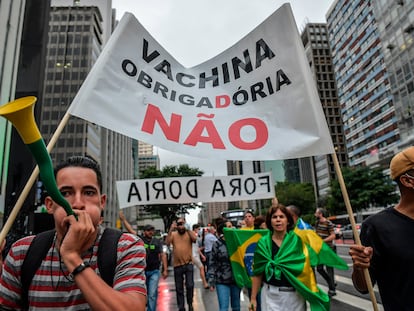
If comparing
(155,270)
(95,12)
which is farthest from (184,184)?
(95,12)

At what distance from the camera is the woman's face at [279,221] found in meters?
3.91

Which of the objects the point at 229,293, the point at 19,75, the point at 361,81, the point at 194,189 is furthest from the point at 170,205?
the point at 361,81

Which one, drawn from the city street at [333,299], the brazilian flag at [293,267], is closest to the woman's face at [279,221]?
the brazilian flag at [293,267]

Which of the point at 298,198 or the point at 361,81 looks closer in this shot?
the point at 298,198

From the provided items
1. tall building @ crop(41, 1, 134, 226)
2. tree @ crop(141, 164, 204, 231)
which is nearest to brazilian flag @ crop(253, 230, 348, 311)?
tree @ crop(141, 164, 204, 231)

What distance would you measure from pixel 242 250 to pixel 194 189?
1781 millimetres

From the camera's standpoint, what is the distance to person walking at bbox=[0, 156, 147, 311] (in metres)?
1.22

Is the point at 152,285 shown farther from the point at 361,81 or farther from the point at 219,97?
the point at 361,81

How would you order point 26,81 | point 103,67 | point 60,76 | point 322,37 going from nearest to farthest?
point 103,67 < point 26,81 < point 60,76 < point 322,37

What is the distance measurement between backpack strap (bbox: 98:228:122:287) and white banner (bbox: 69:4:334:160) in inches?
63.0

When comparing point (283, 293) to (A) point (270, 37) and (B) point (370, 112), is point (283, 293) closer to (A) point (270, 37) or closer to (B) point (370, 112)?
(A) point (270, 37)

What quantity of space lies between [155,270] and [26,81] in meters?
13.2

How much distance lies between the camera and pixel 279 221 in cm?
392

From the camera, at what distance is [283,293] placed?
3.55 metres
